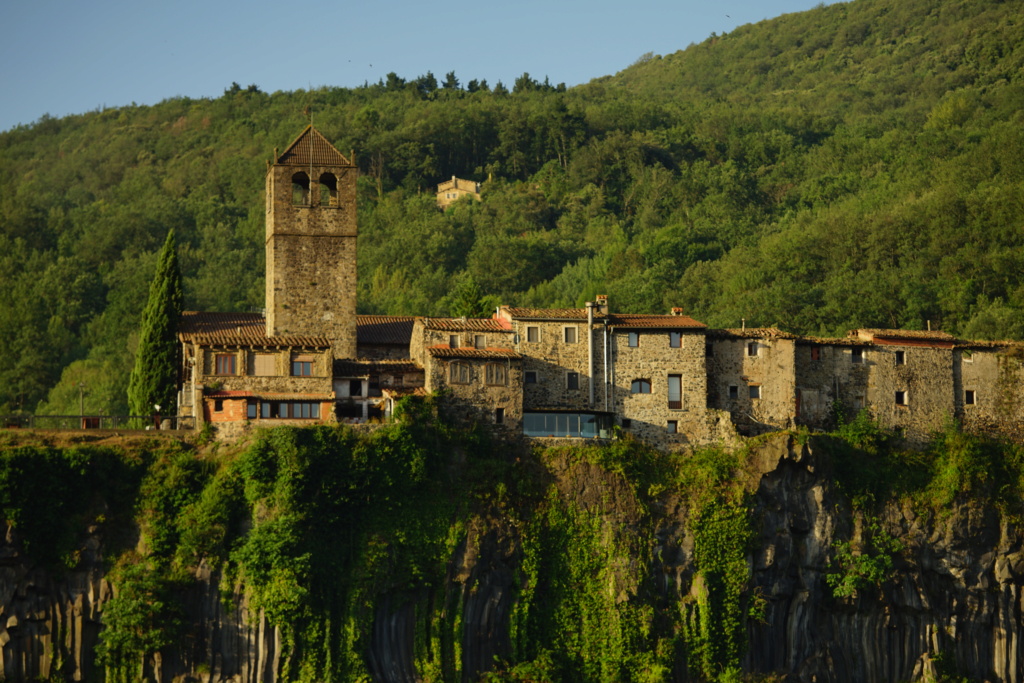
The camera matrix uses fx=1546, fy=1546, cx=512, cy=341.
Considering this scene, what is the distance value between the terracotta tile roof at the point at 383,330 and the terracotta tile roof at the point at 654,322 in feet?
32.0

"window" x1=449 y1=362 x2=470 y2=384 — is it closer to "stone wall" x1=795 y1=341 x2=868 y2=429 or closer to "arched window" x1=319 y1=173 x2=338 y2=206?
"arched window" x1=319 y1=173 x2=338 y2=206

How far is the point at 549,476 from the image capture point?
66.5 m

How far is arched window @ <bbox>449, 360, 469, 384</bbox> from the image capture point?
66.4 meters

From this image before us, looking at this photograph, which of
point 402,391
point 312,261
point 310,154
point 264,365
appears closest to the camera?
point 264,365

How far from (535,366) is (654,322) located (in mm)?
6063

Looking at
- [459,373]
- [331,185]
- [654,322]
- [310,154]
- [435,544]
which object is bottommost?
[435,544]

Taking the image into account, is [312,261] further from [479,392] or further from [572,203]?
[572,203]

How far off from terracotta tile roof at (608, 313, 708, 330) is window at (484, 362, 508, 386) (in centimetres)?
634

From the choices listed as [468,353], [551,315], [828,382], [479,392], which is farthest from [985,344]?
[468,353]

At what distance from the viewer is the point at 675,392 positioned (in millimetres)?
69938

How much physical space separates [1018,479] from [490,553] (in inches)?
1059

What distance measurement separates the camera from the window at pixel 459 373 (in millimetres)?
66375

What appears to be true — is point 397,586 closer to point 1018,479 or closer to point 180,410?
point 180,410

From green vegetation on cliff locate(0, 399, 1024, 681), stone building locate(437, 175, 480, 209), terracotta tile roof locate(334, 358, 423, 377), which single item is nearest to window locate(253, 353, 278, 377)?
terracotta tile roof locate(334, 358, 423, 377)
